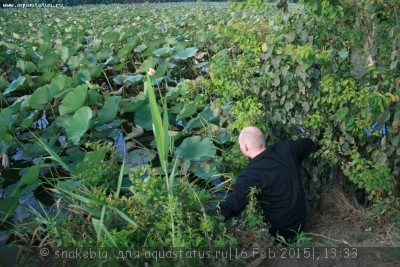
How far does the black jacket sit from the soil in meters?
0.20

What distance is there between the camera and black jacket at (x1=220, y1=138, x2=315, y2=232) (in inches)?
139

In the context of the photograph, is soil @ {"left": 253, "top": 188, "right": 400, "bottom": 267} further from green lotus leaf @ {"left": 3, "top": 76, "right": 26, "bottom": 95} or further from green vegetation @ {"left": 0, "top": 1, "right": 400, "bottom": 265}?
green lotus leaf @ {"left": 3, "top": 76, "right": 26, "bottom": 95}

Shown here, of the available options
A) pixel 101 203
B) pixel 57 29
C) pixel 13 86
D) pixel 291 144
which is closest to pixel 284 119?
pixel 291 144

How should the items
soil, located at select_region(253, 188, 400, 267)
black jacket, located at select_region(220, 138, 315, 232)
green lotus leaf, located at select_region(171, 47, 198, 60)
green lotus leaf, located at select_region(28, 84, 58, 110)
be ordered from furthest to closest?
green lotus leaf, located at select_region(171, 47, 198, 60), green lotus leaf, located at select_region(28, 84, 58, 110), black jacket, located at select_region(220, 138, 315, 232), soil, located at select_region(253, 188, 400, 267)

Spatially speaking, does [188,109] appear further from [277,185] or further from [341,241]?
[341,241]

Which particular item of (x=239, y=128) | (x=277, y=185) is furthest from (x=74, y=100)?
(x=277, y=185)

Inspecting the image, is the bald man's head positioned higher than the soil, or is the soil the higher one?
the bald man's head

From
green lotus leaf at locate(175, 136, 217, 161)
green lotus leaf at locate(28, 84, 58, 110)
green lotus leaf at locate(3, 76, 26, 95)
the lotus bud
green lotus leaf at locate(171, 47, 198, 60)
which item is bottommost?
the lotus bud

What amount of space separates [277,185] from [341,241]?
0.51 metres

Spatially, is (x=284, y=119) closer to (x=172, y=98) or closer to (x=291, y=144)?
(x=291, y=144)

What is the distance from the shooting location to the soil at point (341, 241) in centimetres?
305

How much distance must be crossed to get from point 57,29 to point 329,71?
11.3m

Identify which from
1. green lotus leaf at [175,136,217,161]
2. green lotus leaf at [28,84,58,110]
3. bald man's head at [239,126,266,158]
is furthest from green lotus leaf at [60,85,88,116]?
bald man's head at [239,126,266,158]

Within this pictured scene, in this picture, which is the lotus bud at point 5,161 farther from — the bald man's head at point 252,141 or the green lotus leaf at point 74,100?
the bald man's head at point 252,141
